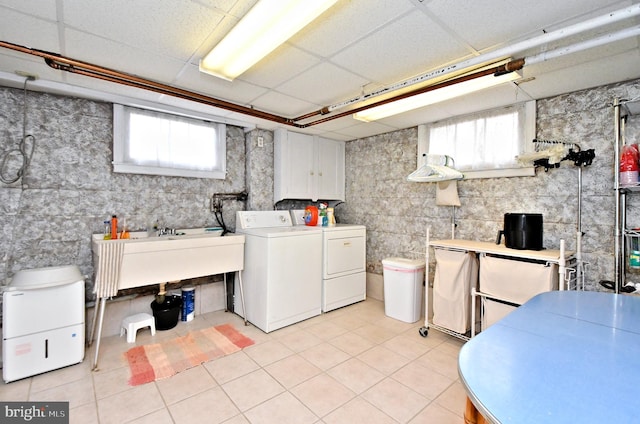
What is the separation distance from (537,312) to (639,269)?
5.64ft

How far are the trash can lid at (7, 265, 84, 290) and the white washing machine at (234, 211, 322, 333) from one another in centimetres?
155

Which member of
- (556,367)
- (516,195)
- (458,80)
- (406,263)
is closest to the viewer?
(556,367)

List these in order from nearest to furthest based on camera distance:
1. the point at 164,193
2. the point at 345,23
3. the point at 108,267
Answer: the point at 345,23 → the point at 108,267 → the point at 164,193

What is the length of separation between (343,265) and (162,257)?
83.6 inches

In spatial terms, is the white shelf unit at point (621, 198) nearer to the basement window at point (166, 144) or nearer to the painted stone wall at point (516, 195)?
the painted stone wall at point (516, 195)

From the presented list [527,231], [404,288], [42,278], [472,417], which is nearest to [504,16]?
[527,231]

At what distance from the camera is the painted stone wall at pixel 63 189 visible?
2594 mm

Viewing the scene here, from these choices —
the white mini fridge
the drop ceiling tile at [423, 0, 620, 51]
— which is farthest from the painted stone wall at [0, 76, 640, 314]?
the drop ceiling tile at [423, 0, 620, 51]

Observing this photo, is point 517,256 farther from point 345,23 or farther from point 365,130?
point 365,130

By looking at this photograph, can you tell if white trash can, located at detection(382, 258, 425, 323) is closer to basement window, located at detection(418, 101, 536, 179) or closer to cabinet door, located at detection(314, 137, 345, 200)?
basement window, located at detection(418, 101, 536, 179)

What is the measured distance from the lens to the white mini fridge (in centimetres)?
218

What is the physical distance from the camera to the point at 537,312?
142cm

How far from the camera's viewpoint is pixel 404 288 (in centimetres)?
343

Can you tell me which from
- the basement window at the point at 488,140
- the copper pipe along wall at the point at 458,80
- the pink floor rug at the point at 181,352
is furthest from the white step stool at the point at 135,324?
the basement window at the point at 488,140
